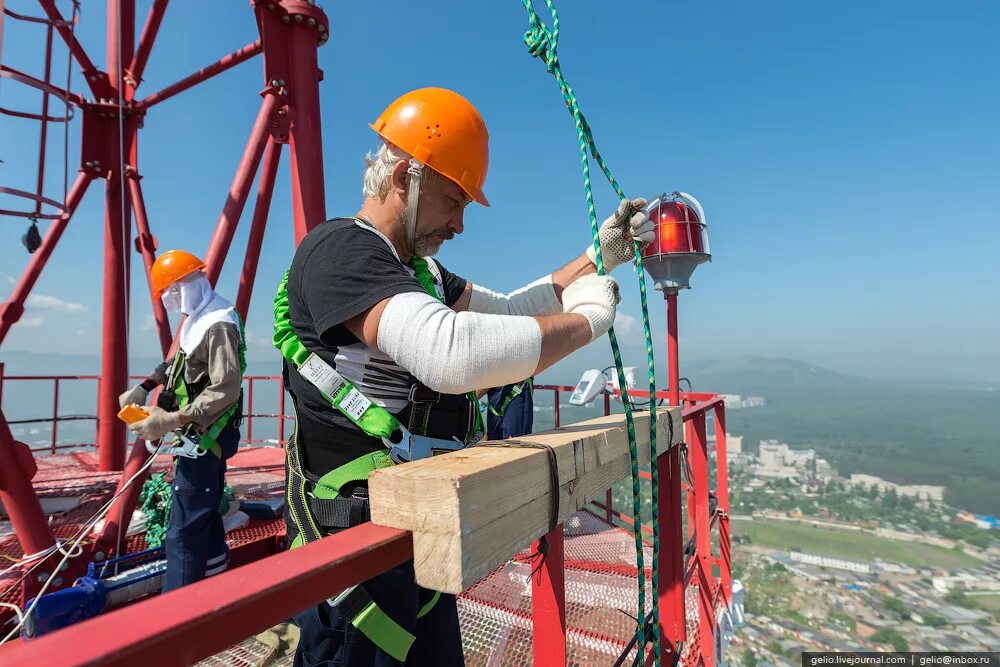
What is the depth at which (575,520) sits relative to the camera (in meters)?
5.95

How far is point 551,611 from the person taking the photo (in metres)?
1.96

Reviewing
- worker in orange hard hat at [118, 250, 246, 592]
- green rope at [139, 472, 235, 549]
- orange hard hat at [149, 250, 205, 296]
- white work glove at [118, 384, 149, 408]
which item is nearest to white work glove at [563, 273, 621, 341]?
worker in orange hard hat at [118, 250, 246, 592]

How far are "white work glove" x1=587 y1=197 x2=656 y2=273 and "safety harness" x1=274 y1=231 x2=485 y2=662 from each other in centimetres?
91

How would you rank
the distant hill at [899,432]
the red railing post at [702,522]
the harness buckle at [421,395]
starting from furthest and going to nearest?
the distant hill at [899,432], the red railing post at [702,522], the harness buckle at [421,395]

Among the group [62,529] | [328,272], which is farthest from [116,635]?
[62,529]

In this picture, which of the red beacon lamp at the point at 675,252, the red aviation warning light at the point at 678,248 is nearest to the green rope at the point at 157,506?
the red beacon lamp at the point at 675,252

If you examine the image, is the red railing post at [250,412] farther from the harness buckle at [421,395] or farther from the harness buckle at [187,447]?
the harness buckle at [421,395]

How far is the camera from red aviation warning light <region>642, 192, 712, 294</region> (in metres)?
4.86

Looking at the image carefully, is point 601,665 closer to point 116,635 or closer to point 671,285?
point 671,285

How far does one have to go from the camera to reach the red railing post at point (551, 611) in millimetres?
1955

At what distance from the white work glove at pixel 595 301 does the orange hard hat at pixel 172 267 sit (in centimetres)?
316

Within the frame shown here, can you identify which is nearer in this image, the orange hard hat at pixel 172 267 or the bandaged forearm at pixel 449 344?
the bandaged forearm at pixel 449 344

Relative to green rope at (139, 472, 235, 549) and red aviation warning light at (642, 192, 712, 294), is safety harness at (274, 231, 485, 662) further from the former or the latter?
red aviation warning light at (642, 192, 712, 294)

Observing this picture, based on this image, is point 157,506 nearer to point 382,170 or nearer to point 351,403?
point 351,403
